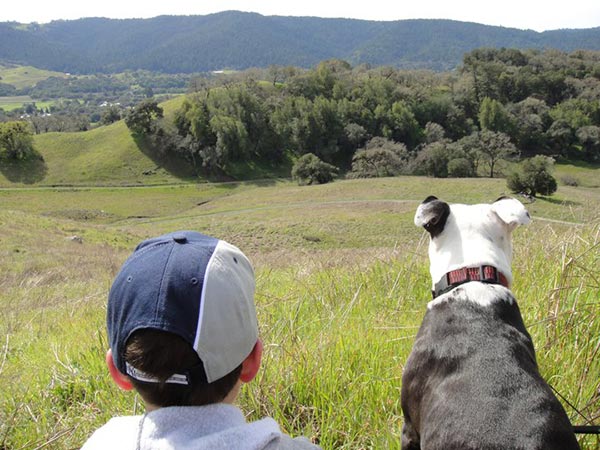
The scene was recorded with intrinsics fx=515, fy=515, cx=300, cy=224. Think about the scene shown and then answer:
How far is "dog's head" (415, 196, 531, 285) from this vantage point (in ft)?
10.1

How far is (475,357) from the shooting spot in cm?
253

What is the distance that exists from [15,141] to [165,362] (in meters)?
89.8

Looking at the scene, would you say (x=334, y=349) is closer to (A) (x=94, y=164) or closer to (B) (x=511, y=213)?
(B) (x=511, y=213)

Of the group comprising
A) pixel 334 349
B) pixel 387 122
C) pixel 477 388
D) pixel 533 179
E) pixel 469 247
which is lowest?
pixel 533 179

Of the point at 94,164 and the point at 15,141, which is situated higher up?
the point at 15,141

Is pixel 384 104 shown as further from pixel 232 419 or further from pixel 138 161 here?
pixel 232 419

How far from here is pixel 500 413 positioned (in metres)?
2.18

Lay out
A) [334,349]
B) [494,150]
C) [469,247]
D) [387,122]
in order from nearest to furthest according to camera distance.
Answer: [469,247], [334,349], [494,150], [387,122]

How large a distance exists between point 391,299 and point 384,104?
326 ft

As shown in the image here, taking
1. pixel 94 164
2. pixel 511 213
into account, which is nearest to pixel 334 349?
pixel 511 213

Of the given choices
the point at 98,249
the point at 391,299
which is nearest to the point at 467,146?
the point at 98,249

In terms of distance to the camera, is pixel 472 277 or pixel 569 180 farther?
pixel 569 180

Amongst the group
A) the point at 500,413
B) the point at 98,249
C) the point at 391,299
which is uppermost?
the point at 500,413

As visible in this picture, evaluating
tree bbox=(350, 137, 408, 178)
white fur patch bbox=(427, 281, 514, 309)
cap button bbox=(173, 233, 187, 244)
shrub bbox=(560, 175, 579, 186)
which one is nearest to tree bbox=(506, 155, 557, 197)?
shrub bbox=(560, 175, 579, 186)
